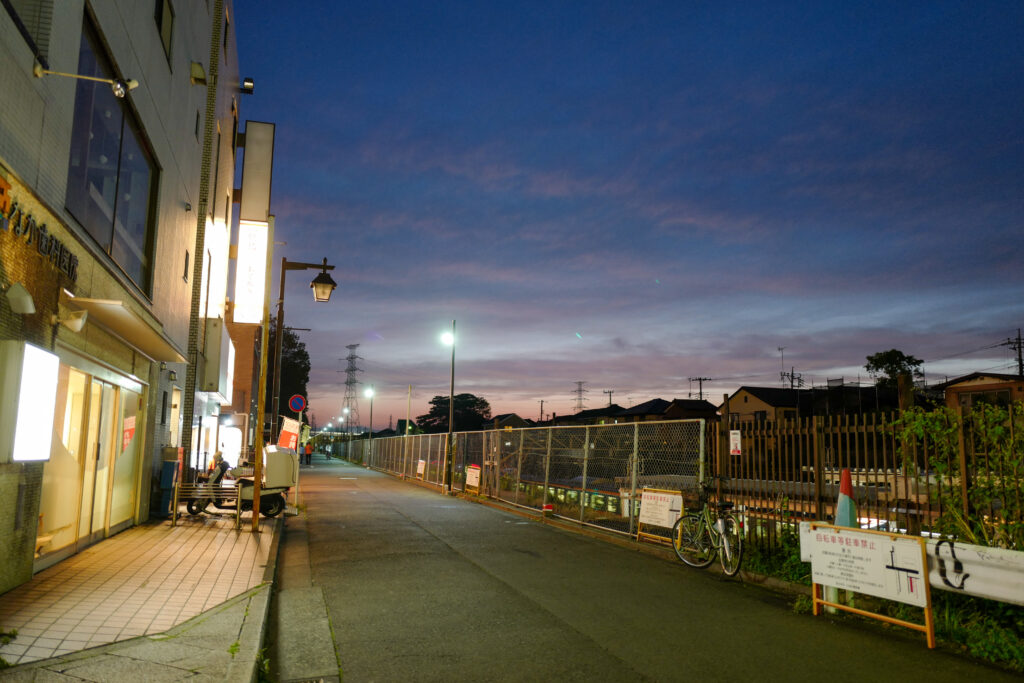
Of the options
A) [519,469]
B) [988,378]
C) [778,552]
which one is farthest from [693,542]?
[988,378]

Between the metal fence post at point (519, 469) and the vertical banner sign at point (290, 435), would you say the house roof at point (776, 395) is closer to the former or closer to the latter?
the metal fence post at point (519, 469)

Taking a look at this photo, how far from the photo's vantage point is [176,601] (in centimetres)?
→ 692

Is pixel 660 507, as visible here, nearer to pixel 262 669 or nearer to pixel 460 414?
pixel 262 669

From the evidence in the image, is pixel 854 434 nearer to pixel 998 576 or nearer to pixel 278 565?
pixel 998 576

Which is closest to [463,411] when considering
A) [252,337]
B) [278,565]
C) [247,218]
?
[252,337]

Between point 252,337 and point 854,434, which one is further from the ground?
point 252,337

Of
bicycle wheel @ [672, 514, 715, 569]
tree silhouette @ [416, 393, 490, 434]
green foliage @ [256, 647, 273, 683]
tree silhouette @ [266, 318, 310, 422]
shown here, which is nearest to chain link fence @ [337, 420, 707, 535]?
bicycle wheel @ [672, 514, 715, 569]

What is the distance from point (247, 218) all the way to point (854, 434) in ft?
61.5

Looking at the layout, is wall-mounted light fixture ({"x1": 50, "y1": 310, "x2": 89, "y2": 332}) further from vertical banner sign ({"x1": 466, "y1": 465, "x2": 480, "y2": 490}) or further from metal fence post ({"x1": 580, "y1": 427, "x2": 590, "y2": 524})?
vertical banner sign ({"x1": 466, "y1": 465, "x2": 480, "y2": 490})

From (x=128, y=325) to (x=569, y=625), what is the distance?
7318 millimetres

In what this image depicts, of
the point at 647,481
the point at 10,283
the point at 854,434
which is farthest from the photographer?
the point at 647,481

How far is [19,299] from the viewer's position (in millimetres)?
6477

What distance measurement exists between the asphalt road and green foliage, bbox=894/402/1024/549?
1.27m

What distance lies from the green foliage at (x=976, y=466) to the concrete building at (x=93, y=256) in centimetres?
908
